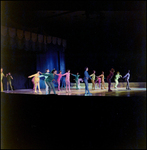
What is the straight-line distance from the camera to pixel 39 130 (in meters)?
A: 4.77

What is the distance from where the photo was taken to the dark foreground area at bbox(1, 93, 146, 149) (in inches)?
160

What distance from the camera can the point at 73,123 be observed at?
196 inches

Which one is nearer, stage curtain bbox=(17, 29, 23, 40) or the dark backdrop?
stage curtain bbox=(17, 29, 23, 40)

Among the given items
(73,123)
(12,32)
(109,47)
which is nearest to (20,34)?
(12,32)

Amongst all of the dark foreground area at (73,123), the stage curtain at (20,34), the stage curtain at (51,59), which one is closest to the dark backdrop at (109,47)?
the stage curtain at (51,59)

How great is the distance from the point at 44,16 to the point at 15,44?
7.93ft

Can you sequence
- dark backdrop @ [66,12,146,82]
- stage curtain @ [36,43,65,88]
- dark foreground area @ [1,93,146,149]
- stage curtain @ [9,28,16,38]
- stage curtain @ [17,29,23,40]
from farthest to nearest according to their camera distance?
1. stage curtain @ [36,43,65,88]
2. dark backdrop @ [66,12,146,82]
3. stage curtain @ [17,29,23,40]
4. stage curtain @ [9,28,16,38]
5. dark foreground area @ [1,93,146,149]

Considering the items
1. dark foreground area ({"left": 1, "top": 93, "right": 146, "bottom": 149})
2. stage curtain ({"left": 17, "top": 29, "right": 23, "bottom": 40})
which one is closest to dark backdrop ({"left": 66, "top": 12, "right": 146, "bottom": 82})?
stage curtain ({"left": 17, "top": 29, "right": 23, "bottom": 40})

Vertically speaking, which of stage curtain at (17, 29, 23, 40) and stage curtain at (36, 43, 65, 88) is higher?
stage curtain at (17, 29, 23, 40)

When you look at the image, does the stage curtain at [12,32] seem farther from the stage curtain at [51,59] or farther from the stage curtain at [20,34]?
the stage curtain at [51,59]

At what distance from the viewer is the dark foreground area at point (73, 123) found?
4.07 m

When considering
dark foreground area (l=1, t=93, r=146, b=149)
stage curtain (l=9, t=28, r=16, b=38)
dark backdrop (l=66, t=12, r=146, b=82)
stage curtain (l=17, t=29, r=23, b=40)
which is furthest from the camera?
dark backdrop (l=66, t=12, r=146, b=82)

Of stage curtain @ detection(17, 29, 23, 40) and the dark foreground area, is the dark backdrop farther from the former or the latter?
→ the dark foreground area

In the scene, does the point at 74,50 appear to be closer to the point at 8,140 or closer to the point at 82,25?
the point at 82,25
